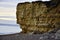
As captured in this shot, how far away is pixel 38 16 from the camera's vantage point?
1704 millimetres

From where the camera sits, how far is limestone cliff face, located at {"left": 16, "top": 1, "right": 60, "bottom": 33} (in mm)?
1660

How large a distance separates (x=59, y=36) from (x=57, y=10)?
16.2 inches

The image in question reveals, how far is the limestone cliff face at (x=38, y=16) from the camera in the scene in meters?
1.66

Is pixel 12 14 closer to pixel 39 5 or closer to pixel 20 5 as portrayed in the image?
pixel 20 5

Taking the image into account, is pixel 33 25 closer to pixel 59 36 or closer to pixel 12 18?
pixel 12 18

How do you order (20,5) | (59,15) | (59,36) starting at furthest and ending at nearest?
1. (20,5)
2. (59,15)
3. (59,36)

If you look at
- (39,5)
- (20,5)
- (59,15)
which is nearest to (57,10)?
(59,15)

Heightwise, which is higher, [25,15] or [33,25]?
[25,15]

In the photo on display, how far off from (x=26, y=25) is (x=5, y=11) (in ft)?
1.04

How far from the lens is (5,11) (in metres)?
1.77

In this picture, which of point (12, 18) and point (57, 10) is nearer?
point (57, 10)

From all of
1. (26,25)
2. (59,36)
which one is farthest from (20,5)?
(59,36)

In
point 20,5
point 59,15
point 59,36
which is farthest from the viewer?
point 20,5

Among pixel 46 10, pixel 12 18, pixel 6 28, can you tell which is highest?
pixel 46 10
